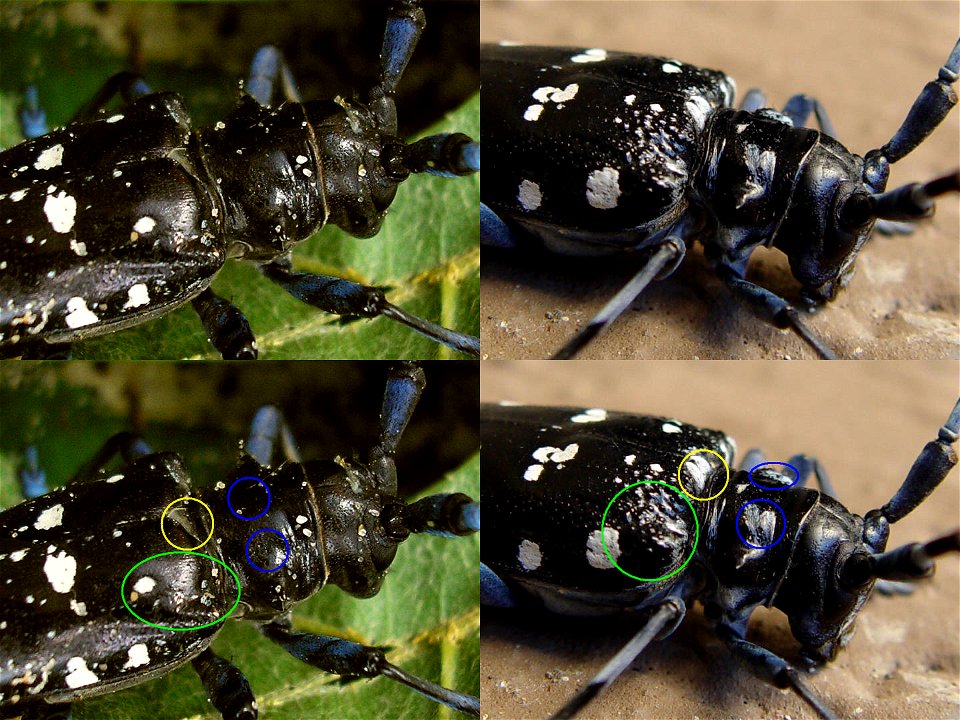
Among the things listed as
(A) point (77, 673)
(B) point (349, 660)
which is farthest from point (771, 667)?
(A) point (77, 673)

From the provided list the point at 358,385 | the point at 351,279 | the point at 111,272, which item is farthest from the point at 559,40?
the point at 111,272

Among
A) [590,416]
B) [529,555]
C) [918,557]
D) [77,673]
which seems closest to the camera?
[918,557]

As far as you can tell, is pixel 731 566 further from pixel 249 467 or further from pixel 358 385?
pixel 249 467

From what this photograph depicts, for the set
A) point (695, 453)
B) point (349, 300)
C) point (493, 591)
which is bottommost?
point (493, 591)

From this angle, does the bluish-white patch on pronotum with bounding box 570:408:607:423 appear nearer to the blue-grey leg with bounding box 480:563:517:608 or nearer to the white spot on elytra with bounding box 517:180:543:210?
the blue-grey leg with bounding box 480:563:517:608

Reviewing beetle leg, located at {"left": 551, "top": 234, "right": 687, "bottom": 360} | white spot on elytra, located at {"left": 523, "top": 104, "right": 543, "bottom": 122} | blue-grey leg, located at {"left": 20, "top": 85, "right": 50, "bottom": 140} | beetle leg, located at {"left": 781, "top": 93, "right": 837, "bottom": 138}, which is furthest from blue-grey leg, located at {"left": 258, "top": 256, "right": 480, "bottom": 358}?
beetle leg, located at {"left": 781, "top": 93, "right": 837, "bottom": 138}

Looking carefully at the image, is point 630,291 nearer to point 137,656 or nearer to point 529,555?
point 529,555
